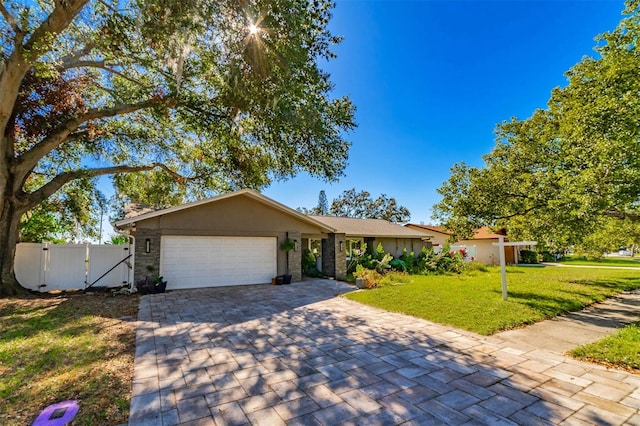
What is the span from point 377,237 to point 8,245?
17.1 m

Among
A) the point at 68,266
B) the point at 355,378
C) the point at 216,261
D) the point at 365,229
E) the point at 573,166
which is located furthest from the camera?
the point at 365,229

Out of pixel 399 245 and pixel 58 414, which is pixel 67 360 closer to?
pixel 58 414

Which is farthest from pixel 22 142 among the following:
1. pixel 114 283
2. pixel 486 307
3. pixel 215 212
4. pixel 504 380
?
pixel 486 307

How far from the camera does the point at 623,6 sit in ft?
27.8

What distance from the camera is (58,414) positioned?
3152 millimetres

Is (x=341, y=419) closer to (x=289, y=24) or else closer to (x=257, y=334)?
(x=257, y=334)

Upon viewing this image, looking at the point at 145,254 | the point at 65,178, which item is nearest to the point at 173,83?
the point at 145,254

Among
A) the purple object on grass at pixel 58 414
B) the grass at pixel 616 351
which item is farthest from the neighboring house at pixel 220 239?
the grass at pixel 616 351

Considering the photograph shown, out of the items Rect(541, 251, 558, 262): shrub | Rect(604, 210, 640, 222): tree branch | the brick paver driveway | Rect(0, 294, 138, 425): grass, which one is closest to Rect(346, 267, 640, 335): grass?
the brick paver driveway

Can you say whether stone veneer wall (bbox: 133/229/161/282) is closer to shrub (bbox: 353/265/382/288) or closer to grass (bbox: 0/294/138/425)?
grass (bbox: 0/294/138/425)

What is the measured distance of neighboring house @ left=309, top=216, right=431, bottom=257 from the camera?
60.4ft

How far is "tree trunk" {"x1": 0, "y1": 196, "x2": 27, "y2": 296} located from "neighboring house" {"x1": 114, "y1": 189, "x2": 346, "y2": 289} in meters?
2.93

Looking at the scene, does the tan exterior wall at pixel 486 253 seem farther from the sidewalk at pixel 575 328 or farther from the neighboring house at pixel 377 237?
the sidewalk at pixel 575 328

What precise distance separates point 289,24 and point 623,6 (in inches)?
397
